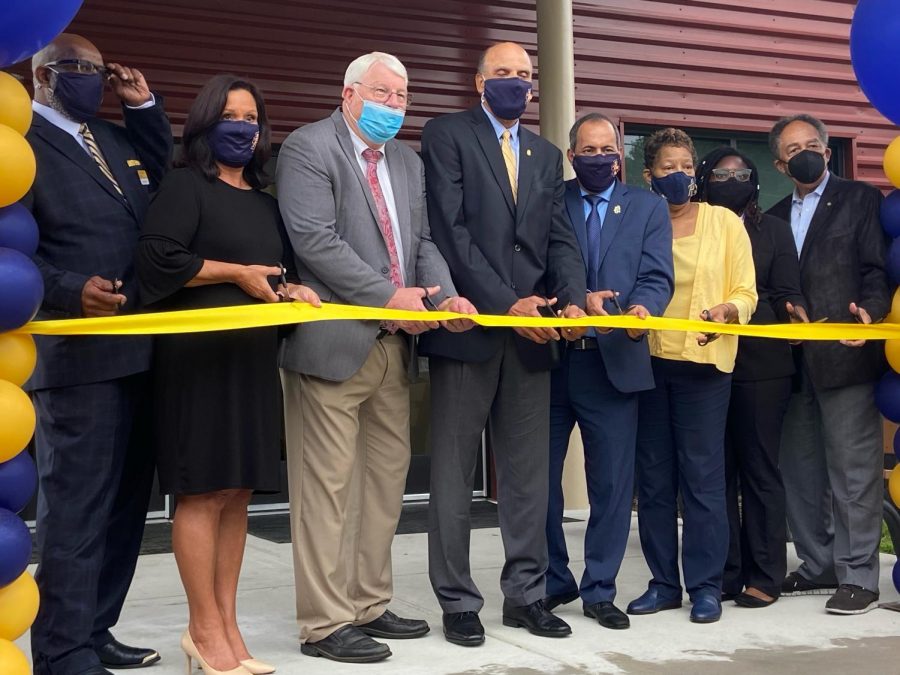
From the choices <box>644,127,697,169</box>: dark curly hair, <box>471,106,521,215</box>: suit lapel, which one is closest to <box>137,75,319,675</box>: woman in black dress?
<box>471,106,521,215</box>: suit lapel

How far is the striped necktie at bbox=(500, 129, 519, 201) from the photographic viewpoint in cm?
431

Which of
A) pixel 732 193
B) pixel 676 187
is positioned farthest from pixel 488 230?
pixel 732 193

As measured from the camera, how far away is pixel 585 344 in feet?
14.5

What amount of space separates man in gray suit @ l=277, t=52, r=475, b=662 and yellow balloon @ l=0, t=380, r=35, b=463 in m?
→ 1.07

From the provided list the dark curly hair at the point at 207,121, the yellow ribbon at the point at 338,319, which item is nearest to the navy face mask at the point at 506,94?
the yellow ribbon at the point at 338,319

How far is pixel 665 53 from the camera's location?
8.61 m

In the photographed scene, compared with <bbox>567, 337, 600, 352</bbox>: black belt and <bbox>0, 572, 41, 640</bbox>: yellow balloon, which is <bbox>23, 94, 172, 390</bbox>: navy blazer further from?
<bbox>567, 337, 600, 352</bbox>: black belt

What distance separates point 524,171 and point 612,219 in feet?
1.43

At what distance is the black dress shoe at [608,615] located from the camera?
167 inches

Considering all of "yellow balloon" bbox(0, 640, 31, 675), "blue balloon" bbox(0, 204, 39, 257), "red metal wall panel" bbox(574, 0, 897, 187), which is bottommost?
"yellow balloon" bbox(0, 640, 31, 675)

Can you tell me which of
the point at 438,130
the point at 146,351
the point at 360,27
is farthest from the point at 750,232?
the point at 360,27

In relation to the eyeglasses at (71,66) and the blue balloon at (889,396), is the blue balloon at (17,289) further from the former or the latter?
the blue balloon at (889,396)

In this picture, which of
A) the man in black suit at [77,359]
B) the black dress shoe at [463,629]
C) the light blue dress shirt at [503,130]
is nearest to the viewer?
the man in black suit at [77,359]

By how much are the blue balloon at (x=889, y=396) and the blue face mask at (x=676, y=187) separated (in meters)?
1.06
